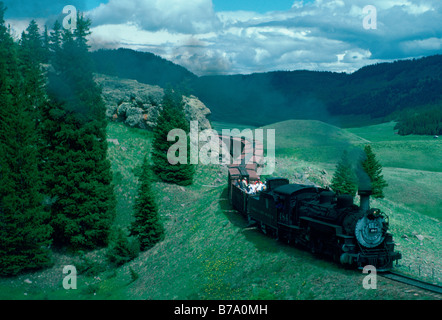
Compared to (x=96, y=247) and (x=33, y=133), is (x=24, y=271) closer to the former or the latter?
(x=96, y=247)

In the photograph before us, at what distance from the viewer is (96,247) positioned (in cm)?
3064

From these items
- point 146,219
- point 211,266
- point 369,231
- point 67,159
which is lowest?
point 211,266

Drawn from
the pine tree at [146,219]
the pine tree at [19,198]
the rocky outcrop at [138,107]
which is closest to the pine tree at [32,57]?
the rocky outcrop at [138,107]

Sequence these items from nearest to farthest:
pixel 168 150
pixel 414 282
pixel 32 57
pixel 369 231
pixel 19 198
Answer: pixel 414 282
pixel 369 231
pixel 19 198
pixel 168 150
pixel 32 57

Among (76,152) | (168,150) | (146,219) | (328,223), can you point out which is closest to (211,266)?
(328,223)

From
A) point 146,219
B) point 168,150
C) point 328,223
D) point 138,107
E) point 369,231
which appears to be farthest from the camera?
point 138,107

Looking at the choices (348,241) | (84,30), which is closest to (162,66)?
(84,30)

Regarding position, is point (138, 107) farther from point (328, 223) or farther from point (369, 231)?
point (369, 231)

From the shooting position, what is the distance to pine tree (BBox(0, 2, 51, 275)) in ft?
82.3

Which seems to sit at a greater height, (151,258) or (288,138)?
(288,138)

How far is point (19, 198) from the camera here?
83.7ft

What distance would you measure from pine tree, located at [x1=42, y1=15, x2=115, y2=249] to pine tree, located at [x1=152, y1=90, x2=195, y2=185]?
13.0 metres
